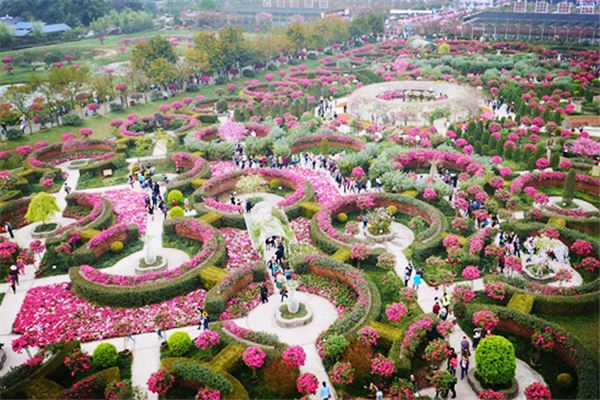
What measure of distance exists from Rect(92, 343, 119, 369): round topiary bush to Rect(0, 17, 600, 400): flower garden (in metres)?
0.09

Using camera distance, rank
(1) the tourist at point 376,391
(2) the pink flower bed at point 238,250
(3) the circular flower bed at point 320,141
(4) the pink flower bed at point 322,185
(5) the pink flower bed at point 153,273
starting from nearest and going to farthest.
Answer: (1) the tourist at point 376,391 → (5) the pink flower bed at point 153,273 → (2) the pink flower bed at point 238,250 → (4) the pink flower bed at point 322,185 → (3) the circular flower bed at point 320,141

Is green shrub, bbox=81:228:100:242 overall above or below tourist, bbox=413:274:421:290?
above

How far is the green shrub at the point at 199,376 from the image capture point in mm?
20156

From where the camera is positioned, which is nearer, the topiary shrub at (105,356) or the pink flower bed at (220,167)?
the topiary shrub at (105,356)

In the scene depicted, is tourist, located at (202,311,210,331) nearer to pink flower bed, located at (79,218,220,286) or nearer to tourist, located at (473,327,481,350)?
pink flower bed, located at (79,218,220,286)

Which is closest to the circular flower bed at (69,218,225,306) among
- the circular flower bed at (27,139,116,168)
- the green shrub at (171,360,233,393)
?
the green shrub at (171,360,233,393)

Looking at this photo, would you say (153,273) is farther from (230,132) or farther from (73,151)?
(73,151)

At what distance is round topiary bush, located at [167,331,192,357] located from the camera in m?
22.8

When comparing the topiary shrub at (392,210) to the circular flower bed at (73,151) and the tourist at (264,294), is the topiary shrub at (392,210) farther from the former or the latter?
the circular flower bed at (73,151)

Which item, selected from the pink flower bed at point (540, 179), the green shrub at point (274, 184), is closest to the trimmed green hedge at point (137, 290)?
the green shrub at point (274, 184)

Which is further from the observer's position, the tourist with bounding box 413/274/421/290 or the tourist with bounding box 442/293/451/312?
the tourist with bounding box 413/274/421/290

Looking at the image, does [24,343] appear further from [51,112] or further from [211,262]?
[51,112]

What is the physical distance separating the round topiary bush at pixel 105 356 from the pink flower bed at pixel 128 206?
1336 centimetres

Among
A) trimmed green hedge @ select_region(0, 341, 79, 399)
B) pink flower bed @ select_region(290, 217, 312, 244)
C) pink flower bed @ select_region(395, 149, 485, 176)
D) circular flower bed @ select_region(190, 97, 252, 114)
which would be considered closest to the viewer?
trimmed green hedge @ select_region(0, 341, 79, 399)
